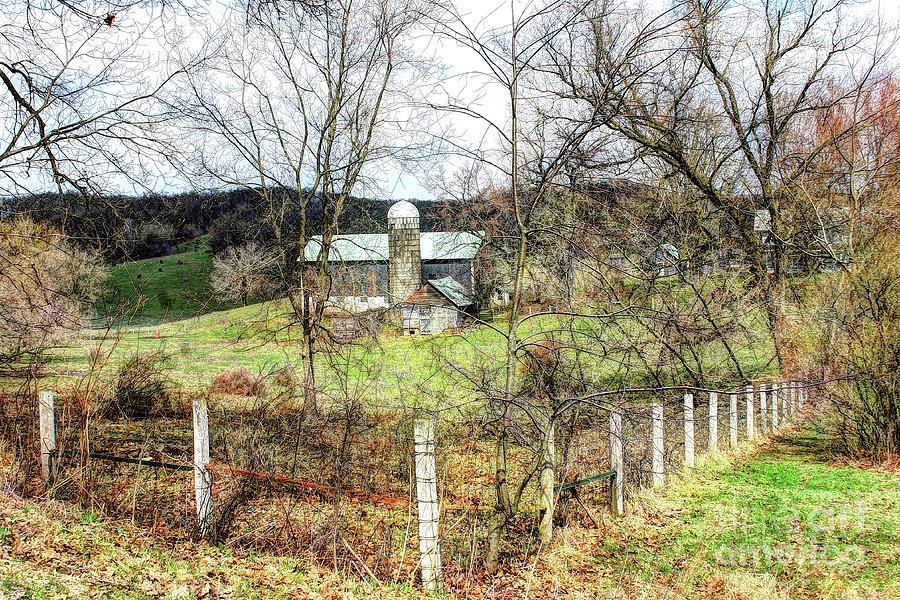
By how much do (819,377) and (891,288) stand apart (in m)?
2.19

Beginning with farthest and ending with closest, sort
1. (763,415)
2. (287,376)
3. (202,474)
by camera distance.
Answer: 1. (763,415)
2. (287,376)
3. (202,474)

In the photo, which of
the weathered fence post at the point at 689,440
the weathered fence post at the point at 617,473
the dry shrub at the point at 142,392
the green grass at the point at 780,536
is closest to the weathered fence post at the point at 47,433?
the dry shrub at the point at 142,392

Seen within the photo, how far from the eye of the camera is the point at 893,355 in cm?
1065

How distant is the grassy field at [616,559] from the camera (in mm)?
4844

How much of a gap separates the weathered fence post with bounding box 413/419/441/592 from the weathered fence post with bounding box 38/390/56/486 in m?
4.44

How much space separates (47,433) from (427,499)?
15.5 ft

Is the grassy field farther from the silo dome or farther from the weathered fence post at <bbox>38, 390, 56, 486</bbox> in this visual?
the silo dome

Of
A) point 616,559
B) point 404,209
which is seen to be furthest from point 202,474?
point 404,209

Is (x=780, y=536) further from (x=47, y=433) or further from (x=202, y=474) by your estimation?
(x=47, y=433)

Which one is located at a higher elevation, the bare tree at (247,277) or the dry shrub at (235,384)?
the bare tree at (247,277)

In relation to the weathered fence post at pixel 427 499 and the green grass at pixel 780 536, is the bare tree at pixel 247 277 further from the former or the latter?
the green grass at pixel 780 536

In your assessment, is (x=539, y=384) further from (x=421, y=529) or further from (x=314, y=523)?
(x=314, y=523)

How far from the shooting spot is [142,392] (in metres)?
13.5

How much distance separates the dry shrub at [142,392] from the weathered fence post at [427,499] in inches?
342
